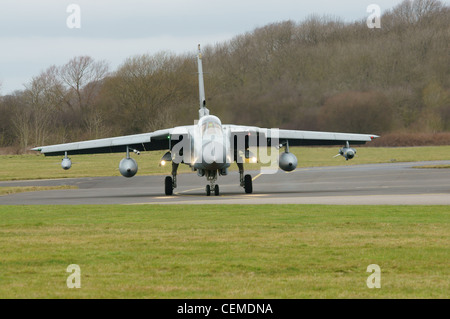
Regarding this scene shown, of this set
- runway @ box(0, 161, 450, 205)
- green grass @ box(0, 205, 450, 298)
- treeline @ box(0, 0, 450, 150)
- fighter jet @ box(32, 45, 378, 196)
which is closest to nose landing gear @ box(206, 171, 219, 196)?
fighter jet @ box(32, 45, 378, 196)

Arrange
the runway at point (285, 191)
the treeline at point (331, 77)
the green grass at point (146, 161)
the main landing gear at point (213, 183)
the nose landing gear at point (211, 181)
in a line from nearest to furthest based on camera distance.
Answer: the runway at point (285, 191) → the nose landing gear at point (211, 181) → the main landing gear at point (213, 183) → the treeline at point (331, 77) → the green grass at point (146, 161)

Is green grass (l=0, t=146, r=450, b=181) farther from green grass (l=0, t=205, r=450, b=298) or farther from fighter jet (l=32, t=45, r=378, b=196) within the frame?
green grass (l=0, t=205, r=450, b=298)

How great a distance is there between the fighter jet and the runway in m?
1.03

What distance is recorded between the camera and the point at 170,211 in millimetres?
22844

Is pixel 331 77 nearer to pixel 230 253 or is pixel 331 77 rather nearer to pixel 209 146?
pixel 209 146

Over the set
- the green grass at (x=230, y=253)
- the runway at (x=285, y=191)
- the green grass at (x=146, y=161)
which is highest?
the green grass at (x=146, y=161)

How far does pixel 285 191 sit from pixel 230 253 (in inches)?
808

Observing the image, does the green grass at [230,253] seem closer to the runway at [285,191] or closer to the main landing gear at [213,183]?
the runway at [285,191]

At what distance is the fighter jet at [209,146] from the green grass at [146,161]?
64.3 feet

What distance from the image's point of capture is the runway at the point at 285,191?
2706 cm

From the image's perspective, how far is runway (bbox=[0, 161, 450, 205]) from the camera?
27062 mm

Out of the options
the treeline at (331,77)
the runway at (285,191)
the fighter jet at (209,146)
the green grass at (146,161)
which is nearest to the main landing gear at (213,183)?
the fighter jet at (209,146)

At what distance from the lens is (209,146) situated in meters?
29.3
